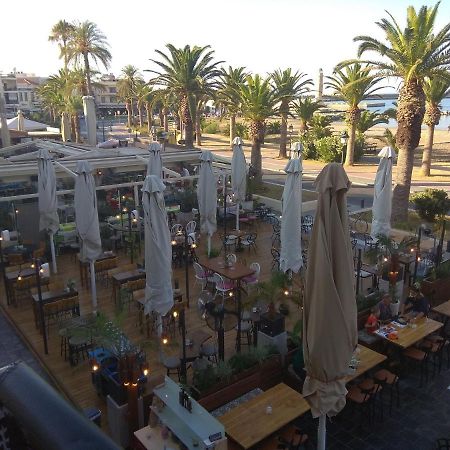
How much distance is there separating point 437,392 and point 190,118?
22329 mm

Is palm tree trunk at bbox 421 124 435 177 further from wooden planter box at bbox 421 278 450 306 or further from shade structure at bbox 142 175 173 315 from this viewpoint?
shade structure at bbox 142 175 173 315

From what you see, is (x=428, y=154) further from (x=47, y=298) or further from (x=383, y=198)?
(x=47, y=298)

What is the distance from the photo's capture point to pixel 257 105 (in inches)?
987

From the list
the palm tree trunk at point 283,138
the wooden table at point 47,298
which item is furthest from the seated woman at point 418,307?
the palm tree trunk at point 283,138

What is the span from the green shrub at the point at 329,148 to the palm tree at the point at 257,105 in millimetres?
9403

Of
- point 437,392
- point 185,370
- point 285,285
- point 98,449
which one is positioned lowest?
point 437,392

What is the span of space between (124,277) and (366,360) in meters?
6.18

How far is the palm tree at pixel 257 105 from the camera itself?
25.1 metres

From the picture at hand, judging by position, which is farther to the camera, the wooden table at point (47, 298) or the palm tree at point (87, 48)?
the palm tree at point (87, 48)

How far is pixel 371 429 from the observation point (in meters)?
7.40

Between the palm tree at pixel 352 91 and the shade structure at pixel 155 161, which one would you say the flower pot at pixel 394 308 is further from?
the palm tree at pixel 352 91

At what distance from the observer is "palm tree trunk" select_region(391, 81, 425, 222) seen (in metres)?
17.7

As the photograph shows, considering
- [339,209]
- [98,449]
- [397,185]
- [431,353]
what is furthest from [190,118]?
[98,449]

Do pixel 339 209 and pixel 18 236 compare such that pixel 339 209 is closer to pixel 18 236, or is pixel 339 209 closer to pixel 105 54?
pixel 18 236
